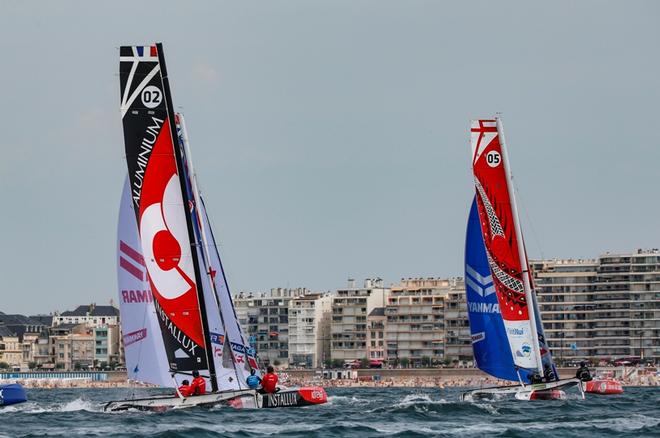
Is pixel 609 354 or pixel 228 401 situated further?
pixel 609 354

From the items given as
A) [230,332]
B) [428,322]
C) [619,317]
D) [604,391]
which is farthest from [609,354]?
[230,332]

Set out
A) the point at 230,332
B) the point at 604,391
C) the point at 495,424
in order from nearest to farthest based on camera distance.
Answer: the point at 495,424
the point at 230,332
the point at 604,391

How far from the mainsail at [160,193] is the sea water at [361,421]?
2873 mm

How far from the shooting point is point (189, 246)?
42.2 metres

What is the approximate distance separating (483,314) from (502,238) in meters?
2.83

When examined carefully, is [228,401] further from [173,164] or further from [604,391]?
[604,391]

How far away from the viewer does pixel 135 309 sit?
145ft

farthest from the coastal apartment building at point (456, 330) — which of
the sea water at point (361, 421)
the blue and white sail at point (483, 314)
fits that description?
the sea water at point (361, 421)

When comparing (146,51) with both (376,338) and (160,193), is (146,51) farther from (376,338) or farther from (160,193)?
(376,338)

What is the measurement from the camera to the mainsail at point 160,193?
41750mm

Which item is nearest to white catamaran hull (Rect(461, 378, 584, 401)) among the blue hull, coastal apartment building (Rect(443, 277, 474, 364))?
the blue hull

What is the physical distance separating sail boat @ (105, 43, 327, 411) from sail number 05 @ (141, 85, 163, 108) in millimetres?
27

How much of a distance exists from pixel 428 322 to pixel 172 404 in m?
154

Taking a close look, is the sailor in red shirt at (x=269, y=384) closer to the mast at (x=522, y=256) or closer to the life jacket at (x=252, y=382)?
the life jacket at (x=252, y=382)
